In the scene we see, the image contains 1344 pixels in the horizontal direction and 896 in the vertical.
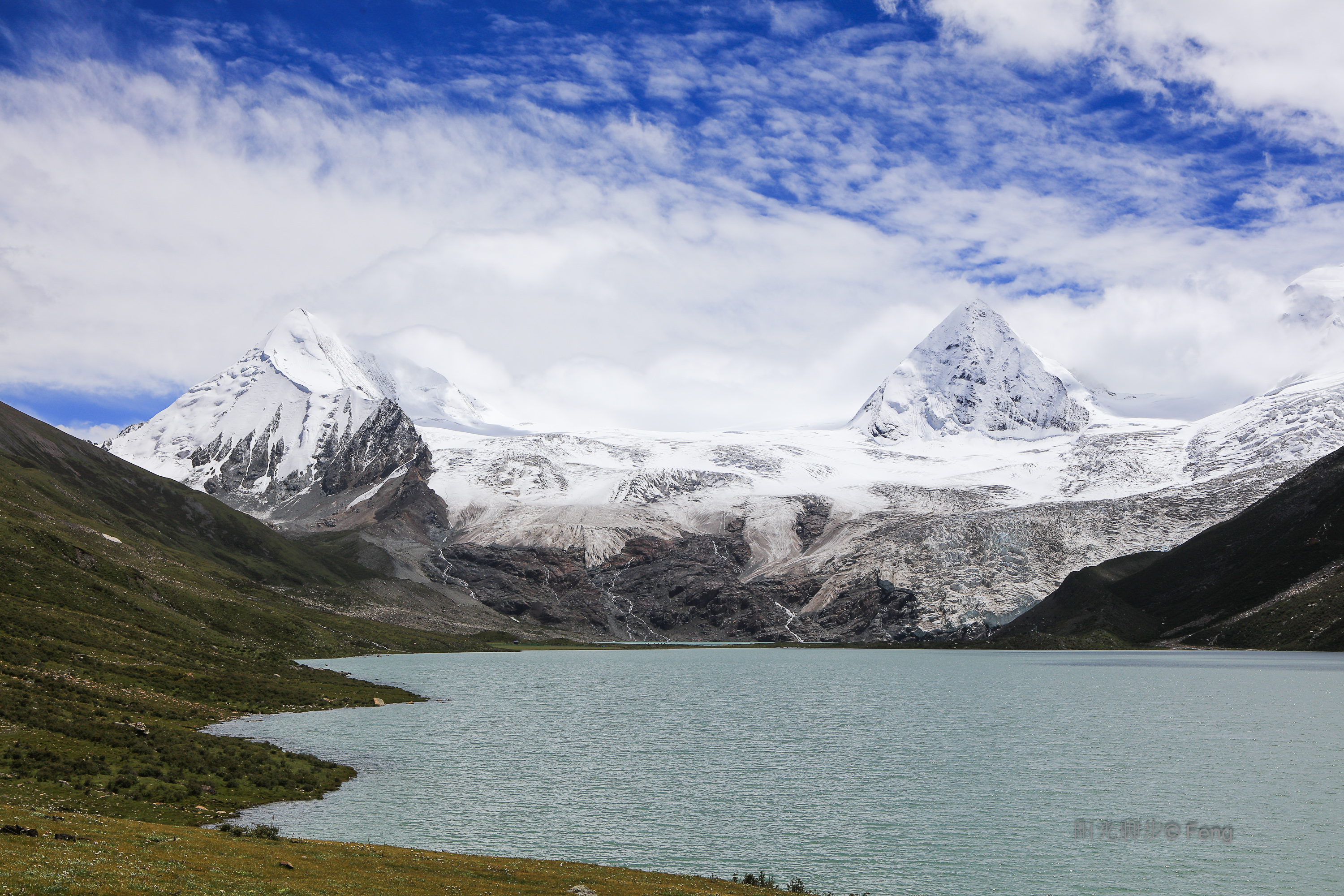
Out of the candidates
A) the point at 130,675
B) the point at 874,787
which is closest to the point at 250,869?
the point at 874,787

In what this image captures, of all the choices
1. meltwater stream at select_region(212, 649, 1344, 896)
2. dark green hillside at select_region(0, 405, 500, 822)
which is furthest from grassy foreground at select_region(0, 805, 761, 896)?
dark green hillside at select_region(0, 405, 500, 822)

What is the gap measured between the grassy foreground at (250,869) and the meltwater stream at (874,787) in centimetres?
516

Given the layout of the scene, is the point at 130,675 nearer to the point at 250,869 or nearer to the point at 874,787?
the point at 250,869

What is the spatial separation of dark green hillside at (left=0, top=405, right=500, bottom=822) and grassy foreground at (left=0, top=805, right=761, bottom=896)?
8899 millimetres

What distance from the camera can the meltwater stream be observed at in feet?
139

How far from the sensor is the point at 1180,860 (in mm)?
42156

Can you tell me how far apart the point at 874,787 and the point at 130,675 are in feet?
210

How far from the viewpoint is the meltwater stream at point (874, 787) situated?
42.4m

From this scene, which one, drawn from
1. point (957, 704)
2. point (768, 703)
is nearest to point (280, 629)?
point (768, 703)

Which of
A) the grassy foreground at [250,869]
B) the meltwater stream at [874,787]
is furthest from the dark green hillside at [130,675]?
the grassy foreground at [250,869]

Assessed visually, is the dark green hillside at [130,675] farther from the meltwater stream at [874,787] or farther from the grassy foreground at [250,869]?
the grassy foreground at [250,869]

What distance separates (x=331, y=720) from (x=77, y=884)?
65.8 meters

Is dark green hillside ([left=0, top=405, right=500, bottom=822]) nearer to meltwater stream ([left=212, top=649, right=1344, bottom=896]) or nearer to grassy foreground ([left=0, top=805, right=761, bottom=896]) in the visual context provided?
meltwater stream ([left=212, top=649, right=1344, bottom=896])

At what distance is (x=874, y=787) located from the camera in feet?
192
